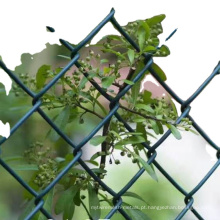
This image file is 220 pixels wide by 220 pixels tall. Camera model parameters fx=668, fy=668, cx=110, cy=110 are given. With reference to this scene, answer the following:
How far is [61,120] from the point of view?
1.43 m

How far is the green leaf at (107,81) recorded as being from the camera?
4.55 ft

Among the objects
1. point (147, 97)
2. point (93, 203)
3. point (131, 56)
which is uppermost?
point (131, 56)

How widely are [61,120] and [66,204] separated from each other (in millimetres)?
193

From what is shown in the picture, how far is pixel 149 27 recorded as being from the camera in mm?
1475

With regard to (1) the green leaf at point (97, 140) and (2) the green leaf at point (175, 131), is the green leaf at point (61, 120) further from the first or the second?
(2) the green leaf at point (175, 131)

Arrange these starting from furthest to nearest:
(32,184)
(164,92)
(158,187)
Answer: (158,187) < (164,92) < (32,184)

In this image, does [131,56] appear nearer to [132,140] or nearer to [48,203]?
[132,140]

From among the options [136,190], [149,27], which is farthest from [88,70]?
[136,190]

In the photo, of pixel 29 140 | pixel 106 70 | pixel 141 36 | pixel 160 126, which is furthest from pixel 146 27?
pixel 29 140

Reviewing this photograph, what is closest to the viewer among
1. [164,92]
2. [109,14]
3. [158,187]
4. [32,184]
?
[109,14]

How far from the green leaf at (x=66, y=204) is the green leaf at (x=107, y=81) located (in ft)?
0.84

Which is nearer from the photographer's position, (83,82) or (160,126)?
(83,82)

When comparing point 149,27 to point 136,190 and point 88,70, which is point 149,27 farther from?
point 136,190

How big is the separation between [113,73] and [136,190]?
390 millimetres
